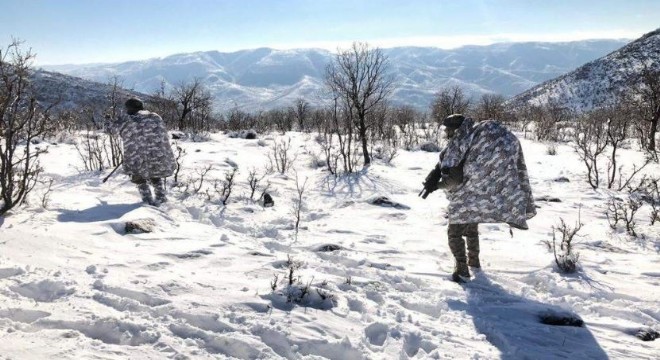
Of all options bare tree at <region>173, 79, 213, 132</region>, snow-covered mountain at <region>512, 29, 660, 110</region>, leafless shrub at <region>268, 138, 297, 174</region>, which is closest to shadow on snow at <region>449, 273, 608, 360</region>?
leafless shrub at <region>268, 138, 297, 174</region>

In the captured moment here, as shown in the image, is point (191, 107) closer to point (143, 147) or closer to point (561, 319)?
point (143, 147)

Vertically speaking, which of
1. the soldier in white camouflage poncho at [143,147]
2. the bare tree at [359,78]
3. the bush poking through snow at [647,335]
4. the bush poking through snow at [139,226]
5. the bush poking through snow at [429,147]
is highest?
the bare tree at [359,78]

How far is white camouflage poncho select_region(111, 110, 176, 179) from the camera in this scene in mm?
6539

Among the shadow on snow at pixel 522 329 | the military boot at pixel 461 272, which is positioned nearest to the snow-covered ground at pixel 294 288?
the shadow on snow at pixel 522 329

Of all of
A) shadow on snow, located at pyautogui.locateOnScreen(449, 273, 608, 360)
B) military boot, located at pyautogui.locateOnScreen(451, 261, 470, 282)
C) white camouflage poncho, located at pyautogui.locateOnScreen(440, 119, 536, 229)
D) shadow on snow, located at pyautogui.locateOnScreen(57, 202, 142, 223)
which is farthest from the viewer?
shadow on snow, located at pyautogui.locateOnScreen(57, 202, 142, 223)

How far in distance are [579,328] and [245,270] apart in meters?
2.86

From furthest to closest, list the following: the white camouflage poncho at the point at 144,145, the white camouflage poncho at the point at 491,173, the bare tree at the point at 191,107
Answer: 1. the bare tree at the point at 191,107
2. the white camouflage poncho at the point at 144,145
3. the white camouflage poncho at the point at 491,173

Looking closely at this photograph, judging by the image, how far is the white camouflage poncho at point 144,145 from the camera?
6539mm

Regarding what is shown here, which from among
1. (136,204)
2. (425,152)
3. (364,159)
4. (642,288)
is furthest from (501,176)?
(425,152)

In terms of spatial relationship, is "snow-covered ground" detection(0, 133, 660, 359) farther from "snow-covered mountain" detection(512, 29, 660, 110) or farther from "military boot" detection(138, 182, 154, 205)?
"snow-covered mountain" detection(512, 29, 660, 110)

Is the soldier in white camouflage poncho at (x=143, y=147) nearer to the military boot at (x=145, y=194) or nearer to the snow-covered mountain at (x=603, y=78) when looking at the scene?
the military boot at (x=145, y=194)

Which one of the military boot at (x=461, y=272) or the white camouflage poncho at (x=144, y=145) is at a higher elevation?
the white camouflage poncho at (x=144, y=145)

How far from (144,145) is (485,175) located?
198 inches

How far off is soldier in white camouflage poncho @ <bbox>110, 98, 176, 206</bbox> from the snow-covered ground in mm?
428
